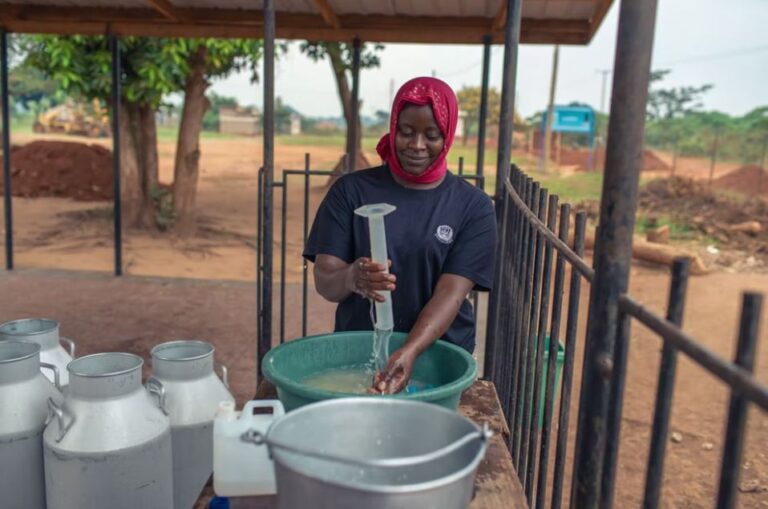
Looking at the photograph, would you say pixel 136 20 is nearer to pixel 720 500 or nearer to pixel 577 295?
pixel 577 295

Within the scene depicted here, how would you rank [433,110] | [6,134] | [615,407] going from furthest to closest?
[6,134]
[433,110]
[615,407]

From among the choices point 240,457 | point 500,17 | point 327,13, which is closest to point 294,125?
point 327,13

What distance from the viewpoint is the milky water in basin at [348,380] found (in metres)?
1.75

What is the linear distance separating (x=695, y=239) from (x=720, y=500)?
12095mm

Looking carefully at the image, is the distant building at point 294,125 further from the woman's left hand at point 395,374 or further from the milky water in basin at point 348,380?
the woman's left hand at point 395,374

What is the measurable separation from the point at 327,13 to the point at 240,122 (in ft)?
151

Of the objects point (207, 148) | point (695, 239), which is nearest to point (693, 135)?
point (695, 239)

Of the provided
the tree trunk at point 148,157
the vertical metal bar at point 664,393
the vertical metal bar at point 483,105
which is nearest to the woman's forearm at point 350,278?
the vertical metal bar at point 664,393

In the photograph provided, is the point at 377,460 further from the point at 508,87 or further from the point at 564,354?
the point at 508,87

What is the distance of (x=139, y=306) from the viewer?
6.00m

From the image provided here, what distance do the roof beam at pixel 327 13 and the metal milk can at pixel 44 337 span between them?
2.69m

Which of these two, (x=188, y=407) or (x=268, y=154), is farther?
(x=268, y=154)

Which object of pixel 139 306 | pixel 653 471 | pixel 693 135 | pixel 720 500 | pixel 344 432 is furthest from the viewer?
pixel 693 135

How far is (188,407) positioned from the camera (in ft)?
7.89
